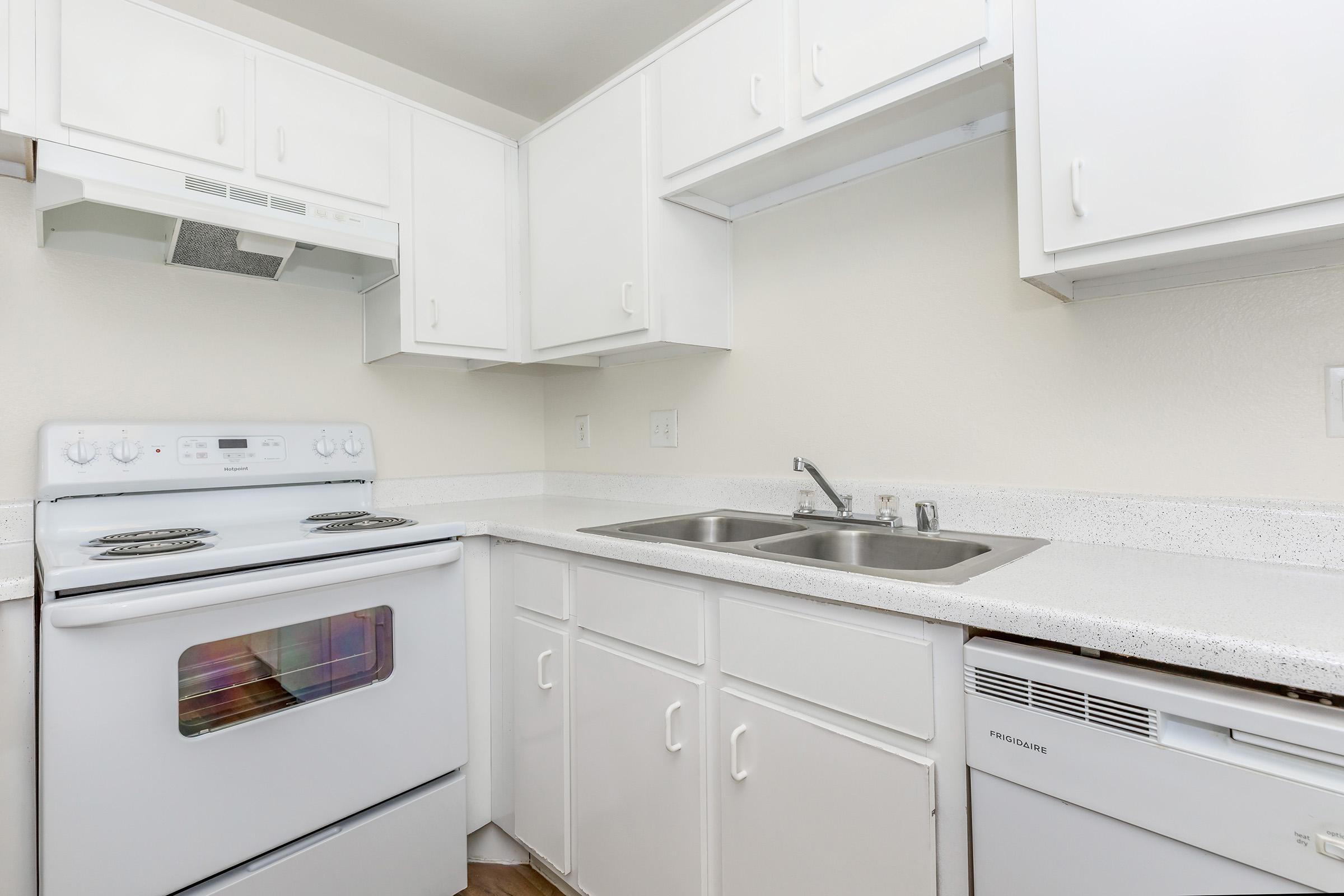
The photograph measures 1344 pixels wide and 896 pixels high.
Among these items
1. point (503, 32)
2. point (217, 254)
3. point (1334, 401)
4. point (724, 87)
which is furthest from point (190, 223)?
point (1334, 401)

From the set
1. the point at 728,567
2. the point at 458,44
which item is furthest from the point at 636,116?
the point at 728,567

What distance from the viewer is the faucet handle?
143 cm

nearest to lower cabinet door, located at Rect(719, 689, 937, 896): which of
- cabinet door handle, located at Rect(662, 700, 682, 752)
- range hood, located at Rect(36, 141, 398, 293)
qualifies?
cabinet door handle, located at Rect(662, 700, 682, 752)

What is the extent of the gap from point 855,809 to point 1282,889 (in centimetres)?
50

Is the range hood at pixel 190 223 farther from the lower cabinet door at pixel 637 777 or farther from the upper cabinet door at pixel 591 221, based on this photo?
the lower cabinet door at pixel 637 777

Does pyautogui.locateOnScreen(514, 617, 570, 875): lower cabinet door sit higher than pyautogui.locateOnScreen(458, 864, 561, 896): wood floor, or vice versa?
pyautogui.locateOnScreen(514, 617, 570, 875): lower cabinet door

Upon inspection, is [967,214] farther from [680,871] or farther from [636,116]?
[680,871]

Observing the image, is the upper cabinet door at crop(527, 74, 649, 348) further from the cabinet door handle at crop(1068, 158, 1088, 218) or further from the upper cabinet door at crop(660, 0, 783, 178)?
the cabinet door handle at crop(1068, 158, 1088, 218)

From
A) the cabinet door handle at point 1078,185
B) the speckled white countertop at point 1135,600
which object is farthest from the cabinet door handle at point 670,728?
the cabinet door handle at point 1078,185

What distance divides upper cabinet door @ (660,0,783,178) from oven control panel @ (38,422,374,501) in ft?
4.30

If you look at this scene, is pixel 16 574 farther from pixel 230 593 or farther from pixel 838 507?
pixel 838 507

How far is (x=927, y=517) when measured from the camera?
1.43m

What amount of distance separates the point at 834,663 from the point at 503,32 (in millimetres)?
2103

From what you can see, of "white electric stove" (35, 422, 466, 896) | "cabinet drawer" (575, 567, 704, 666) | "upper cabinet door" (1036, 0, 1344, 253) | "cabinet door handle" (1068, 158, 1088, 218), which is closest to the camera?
"upper cabinet door" (1036, 0, 1344, 253)
